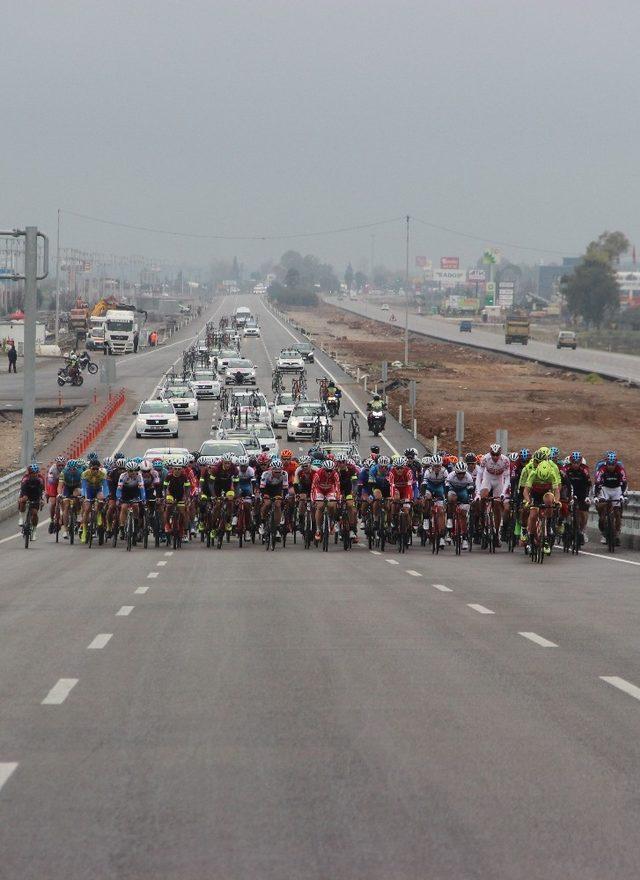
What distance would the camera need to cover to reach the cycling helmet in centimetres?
2414

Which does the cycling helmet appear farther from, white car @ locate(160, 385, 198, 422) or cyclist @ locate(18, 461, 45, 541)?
white car @ locate(160, 385, 198, 422)

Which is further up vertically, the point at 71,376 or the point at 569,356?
the point at 569,356

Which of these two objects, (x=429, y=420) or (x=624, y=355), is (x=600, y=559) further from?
(x=624, y=355)

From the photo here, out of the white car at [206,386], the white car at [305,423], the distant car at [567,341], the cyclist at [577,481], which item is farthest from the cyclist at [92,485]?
the distant car at [567,341]

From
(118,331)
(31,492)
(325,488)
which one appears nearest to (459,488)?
(325,488)

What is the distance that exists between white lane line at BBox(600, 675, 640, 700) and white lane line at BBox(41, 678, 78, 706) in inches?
148

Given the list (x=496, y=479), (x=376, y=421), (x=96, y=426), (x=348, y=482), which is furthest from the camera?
(x=376, y=421)

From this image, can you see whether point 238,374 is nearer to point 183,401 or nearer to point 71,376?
point 71,376

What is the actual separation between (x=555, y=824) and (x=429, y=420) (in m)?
64.3

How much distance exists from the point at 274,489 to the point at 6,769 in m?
20.4

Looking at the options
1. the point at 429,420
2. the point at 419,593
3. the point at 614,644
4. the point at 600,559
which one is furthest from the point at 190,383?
the point at 614,644

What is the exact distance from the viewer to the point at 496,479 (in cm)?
2648

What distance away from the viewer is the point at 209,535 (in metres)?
29.4

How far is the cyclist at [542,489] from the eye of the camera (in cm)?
2414
